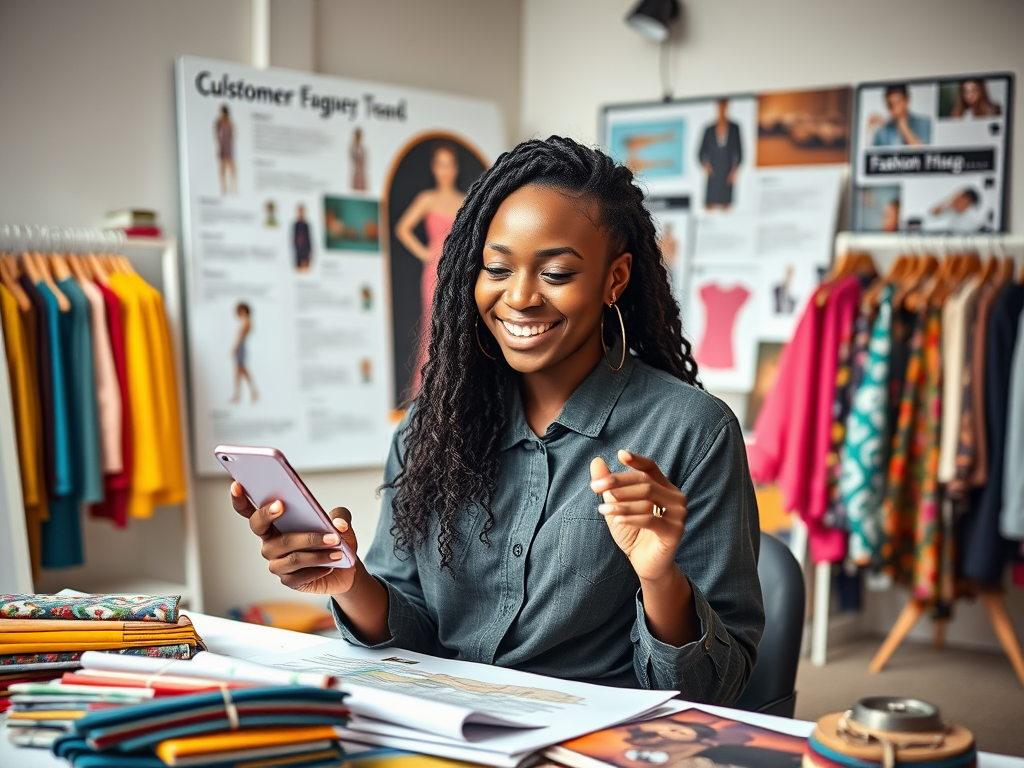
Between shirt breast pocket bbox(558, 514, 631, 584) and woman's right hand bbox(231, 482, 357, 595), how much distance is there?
0.32 meters

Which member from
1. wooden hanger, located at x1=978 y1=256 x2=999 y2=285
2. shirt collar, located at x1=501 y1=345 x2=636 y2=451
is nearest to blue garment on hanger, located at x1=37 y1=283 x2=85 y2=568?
shirt collar, located at x1=501 y1=345 x2=636 y2=451

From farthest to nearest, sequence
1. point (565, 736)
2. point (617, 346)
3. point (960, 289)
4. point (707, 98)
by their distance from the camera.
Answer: point (707, 98) → point (960, 289) → point (617, 346) → point (565, 736)

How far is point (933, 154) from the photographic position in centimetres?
427

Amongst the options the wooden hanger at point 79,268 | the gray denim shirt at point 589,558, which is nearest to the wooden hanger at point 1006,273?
the gray denim shirt at point 589,558

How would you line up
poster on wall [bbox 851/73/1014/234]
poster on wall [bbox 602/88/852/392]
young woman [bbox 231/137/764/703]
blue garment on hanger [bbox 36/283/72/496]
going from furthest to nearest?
poster on wall [bbox 602/88/852/392] → poster on wall [bbox 851/73/1014/234] → blue garment on hanger [bbox 36/283/72/496] → young woman [bbox 231/137/764/703]

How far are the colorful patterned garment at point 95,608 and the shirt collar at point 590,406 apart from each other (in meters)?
0.58

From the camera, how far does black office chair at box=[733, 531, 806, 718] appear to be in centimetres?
172

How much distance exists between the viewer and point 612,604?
62.1 inches

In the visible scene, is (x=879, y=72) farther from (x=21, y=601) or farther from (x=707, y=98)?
(x=21, y=601)

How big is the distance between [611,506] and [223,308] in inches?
120

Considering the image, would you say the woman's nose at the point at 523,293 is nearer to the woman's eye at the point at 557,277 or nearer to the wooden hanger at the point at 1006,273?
the woman's eye at the point at 557,277

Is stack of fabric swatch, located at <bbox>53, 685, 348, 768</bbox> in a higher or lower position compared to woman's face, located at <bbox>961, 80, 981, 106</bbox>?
lower

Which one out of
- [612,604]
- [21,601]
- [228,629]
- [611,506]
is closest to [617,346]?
[612,604]

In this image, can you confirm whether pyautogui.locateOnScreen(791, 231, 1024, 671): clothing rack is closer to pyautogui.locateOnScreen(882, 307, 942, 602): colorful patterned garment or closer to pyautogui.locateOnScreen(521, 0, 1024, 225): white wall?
pyautogui.locateOnScreen(882, 307, 942, 602): colorful patterned garment
